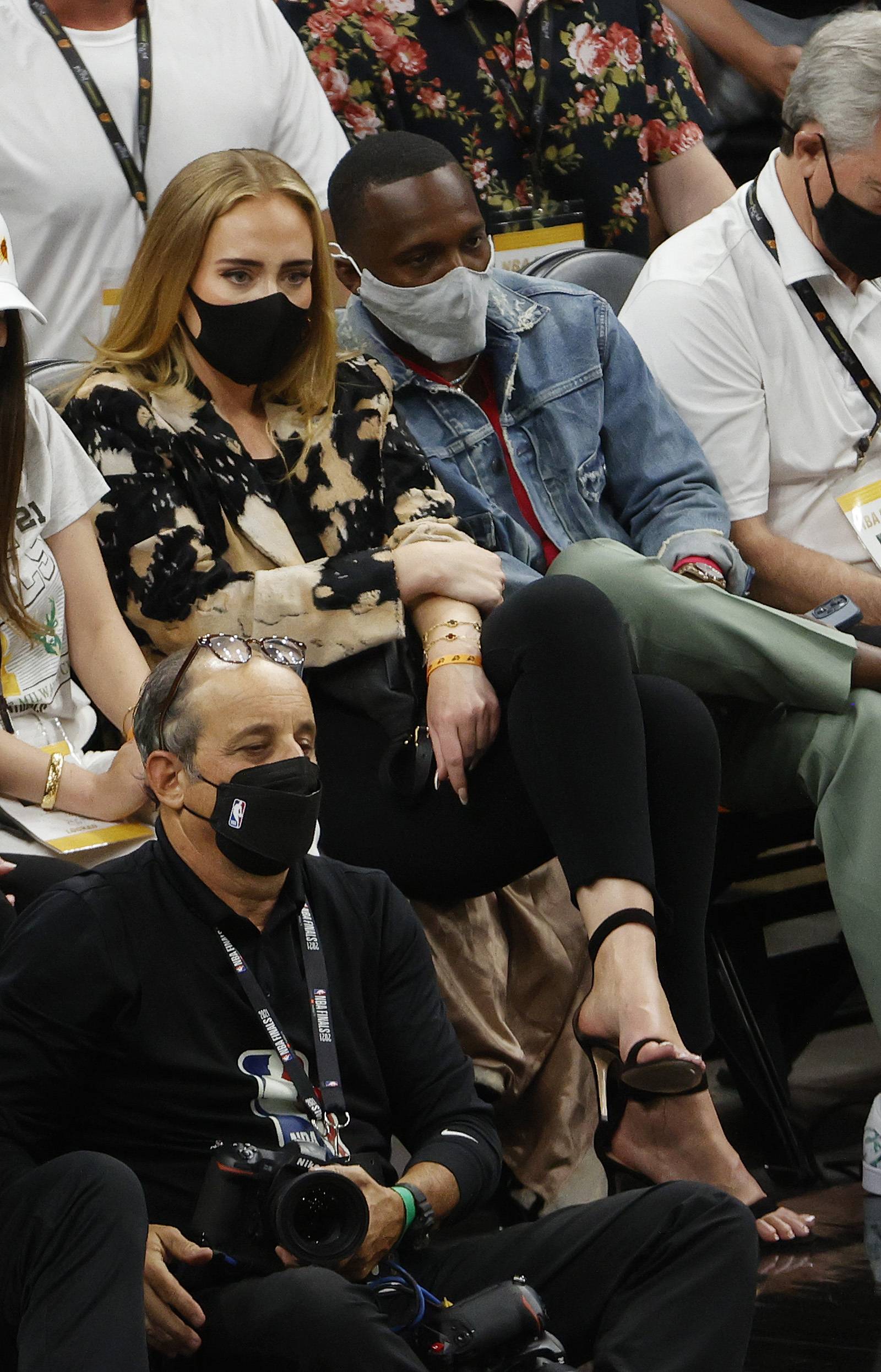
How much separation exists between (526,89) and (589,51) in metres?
0.17

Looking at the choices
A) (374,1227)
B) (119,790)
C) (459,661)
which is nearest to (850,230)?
(459,661)

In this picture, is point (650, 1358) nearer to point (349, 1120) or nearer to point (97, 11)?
point (349, 1120)

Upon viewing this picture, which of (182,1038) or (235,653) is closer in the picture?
(182,1038)

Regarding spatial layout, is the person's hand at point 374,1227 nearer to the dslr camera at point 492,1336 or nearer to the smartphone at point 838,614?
the dslr camera at point 492,1336

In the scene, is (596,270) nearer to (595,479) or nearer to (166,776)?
(595,479)

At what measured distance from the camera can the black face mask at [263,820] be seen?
1.90 meters

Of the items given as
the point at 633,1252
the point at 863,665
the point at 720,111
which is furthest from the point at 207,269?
the point at 720,111

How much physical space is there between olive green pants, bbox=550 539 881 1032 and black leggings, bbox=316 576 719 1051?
0.23 meters

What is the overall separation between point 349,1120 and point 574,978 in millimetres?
817

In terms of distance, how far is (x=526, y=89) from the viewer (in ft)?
12.8

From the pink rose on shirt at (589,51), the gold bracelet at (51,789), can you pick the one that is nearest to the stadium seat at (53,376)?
the gold bracelet at (51,789)

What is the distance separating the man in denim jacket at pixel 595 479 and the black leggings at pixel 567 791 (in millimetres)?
285

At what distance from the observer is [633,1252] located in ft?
6.07

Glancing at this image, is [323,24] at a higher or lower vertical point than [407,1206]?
higher
